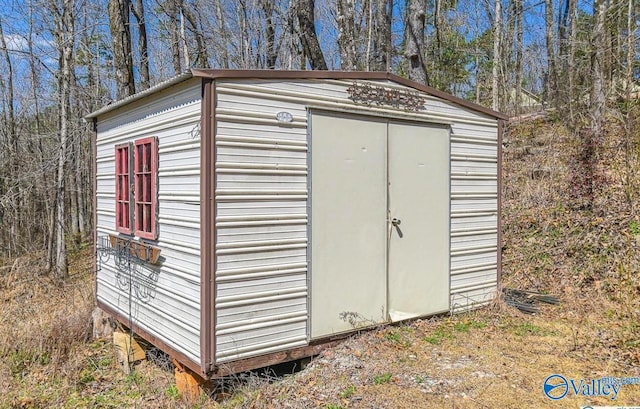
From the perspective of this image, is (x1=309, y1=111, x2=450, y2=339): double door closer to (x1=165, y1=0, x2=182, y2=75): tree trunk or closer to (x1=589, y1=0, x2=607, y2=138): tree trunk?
(x1=589, y1=0, x2=607, y2=138): tree trunk

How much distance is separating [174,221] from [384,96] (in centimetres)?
231

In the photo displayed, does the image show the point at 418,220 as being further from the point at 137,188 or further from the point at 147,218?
the point at 137,188

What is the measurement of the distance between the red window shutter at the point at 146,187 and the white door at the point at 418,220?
2.26 meters

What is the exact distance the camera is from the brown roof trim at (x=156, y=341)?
11.9 ft

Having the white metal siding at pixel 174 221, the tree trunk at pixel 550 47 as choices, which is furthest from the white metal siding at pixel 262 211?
the tree trunk at pixel 550 47

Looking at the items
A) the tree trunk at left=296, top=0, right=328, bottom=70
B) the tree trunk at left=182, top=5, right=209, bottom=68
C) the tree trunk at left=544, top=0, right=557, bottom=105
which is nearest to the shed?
the tree trunk at left=296, top=0, right=328, bottom=70

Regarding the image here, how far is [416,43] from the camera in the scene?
25.9 feet

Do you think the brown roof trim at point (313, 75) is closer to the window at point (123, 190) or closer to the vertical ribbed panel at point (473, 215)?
the vertical ribbed panel at point (473, 215)

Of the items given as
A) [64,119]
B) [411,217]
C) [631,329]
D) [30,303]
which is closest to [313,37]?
[64,119]

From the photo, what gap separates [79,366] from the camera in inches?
191

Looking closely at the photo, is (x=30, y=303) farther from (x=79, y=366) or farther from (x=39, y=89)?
(x=39, y=89)

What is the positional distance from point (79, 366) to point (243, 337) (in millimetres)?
2449

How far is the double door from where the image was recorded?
4.04 m

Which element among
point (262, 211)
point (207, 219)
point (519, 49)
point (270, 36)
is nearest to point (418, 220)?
point (262, 211)
